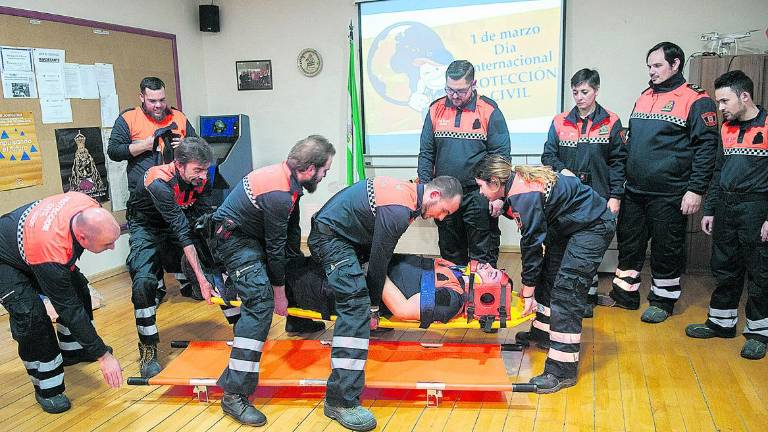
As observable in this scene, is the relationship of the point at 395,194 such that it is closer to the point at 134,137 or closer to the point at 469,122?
the point at 469,122

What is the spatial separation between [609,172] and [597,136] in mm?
278

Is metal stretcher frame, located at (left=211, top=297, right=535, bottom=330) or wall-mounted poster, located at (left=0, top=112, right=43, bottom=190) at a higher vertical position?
wall-mounted poster, located at (left=0, top=112, right=43, bottom=190)

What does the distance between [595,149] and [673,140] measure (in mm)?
471

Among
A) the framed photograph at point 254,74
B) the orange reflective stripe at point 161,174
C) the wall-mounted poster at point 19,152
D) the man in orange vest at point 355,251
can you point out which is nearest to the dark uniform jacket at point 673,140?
the man in orange vest at point 355,251

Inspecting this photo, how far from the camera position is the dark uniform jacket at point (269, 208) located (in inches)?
108

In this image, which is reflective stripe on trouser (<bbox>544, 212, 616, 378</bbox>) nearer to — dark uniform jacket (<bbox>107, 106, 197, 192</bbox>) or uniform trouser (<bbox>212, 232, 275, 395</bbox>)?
uniform trouser (<bbox>212, 232, 275, 395</bbox>)

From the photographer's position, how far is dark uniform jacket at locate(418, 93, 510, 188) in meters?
3.80

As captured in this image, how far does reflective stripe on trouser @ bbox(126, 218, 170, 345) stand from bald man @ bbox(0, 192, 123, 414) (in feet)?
1.51

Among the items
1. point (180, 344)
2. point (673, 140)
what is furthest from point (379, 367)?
point (673, 140)

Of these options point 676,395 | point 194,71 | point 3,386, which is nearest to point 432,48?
point 194,71

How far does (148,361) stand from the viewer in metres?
3.29

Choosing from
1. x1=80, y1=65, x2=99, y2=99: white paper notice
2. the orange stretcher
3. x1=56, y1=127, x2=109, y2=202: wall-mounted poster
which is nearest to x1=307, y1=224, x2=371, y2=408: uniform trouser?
the orange stretcher

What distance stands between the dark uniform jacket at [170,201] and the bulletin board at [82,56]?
1.77m

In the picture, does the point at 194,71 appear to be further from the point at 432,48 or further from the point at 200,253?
the point at 200,253
